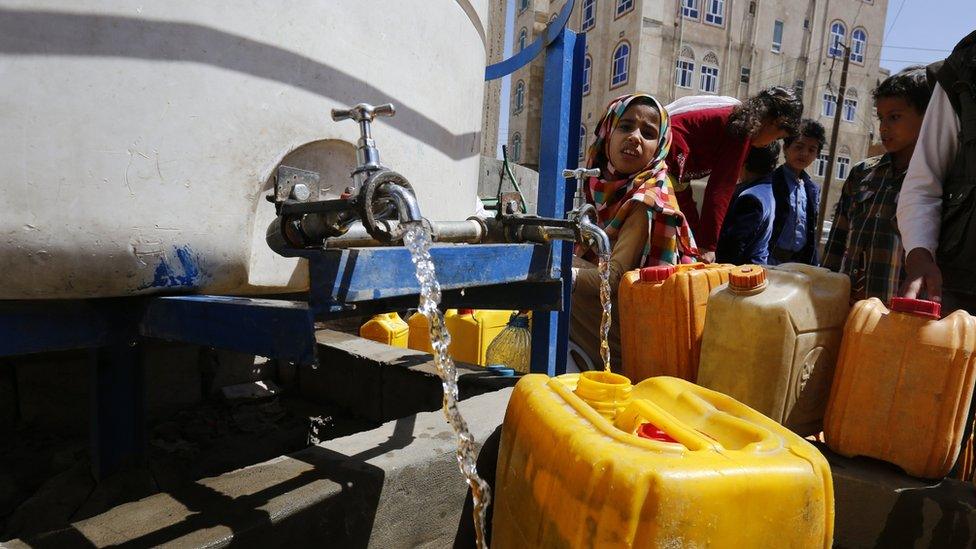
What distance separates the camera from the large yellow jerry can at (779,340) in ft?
5.46

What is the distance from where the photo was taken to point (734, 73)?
22.7 meters

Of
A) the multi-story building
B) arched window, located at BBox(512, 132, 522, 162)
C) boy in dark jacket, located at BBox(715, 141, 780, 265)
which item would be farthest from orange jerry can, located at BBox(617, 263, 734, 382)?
arched window, located at BBox(512, 132, 522, 162)

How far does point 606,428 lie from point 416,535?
97 cm

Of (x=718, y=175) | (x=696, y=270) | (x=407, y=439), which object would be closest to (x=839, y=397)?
(x=696, y=270)

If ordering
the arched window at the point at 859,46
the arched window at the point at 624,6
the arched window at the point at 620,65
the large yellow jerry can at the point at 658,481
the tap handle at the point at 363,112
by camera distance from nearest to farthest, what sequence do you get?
the large yellow jerry can at the point at 658,481 < the tap handle at the point at 363,112 < the arched window at the point at 624,6 < the arched window at the point at 620,65 < the arched window at the point at 859,46

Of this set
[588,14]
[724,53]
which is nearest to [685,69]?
[724,53]

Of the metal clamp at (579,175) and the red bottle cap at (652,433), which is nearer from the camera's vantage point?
the red bottle cap at (652,433)

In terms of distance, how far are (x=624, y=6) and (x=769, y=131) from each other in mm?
21489

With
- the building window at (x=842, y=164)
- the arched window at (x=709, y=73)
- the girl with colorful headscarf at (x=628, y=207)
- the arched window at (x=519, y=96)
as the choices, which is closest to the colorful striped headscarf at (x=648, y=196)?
the girl with colorful headscarf at (x=628, y=207)

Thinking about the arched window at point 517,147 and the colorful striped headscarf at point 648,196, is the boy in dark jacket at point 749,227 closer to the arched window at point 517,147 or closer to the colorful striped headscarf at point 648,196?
the colorful striped headscarf at point 648,196

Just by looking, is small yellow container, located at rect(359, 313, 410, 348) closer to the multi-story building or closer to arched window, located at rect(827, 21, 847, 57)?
the multi-story building

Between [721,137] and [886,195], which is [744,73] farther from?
[886,195]

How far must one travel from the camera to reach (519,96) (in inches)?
1043

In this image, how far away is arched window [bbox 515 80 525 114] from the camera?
25.5 m
